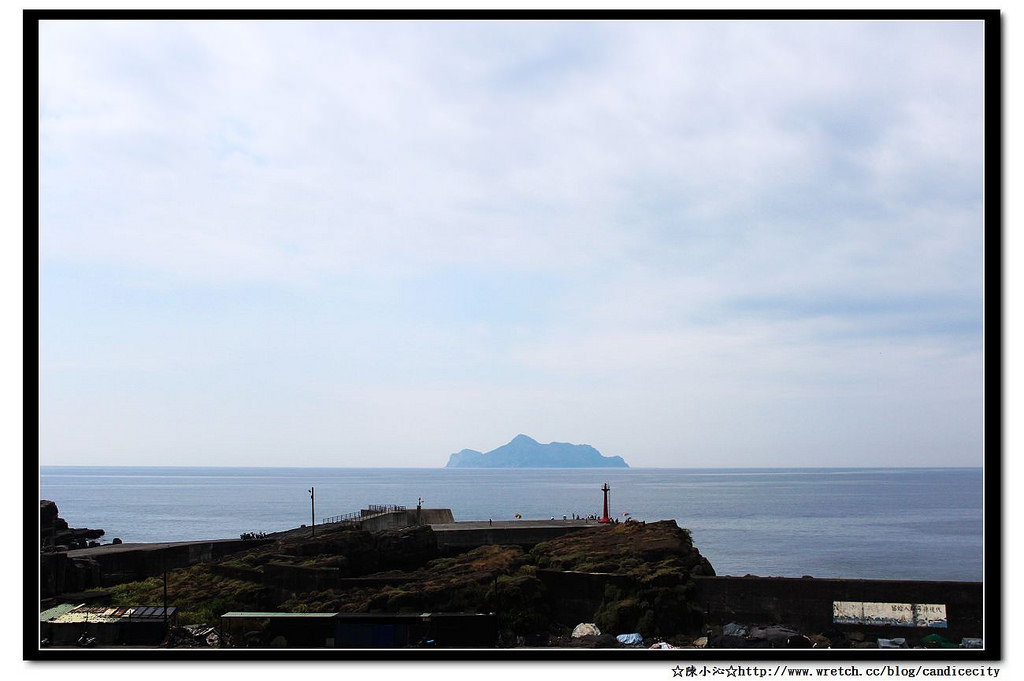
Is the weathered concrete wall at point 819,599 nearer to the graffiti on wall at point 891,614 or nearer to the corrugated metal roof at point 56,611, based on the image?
the graffiti on wall at point 891,614

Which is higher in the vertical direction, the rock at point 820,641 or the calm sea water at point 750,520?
the rock at point 820,641

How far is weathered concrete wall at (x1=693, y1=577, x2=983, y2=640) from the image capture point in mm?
19625

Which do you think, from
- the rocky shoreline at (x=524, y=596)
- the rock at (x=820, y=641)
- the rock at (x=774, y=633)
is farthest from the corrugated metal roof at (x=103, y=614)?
the rock at (x=820, y=641)

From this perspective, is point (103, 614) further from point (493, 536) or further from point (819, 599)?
point (493, 536)

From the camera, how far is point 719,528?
75938 millimetres

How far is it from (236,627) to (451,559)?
10.4 m

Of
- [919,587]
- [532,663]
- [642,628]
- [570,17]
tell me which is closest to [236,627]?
[532,663]

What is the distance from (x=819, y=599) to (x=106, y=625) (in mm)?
16161

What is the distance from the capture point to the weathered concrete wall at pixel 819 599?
64.4ft

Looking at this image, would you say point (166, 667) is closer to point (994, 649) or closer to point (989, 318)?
point (994, 649)

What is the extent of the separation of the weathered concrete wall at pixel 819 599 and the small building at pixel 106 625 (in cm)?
1289

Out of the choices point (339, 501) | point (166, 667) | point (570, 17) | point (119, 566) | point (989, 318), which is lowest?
point (339, 501)

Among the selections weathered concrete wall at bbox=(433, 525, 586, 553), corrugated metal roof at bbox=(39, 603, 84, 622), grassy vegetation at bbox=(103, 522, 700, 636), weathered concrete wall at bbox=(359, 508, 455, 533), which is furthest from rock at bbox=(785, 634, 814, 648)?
weathered concrete wall at bbox=(359, 508, 455, 533)

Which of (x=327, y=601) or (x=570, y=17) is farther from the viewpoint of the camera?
(x=327, y=601)
